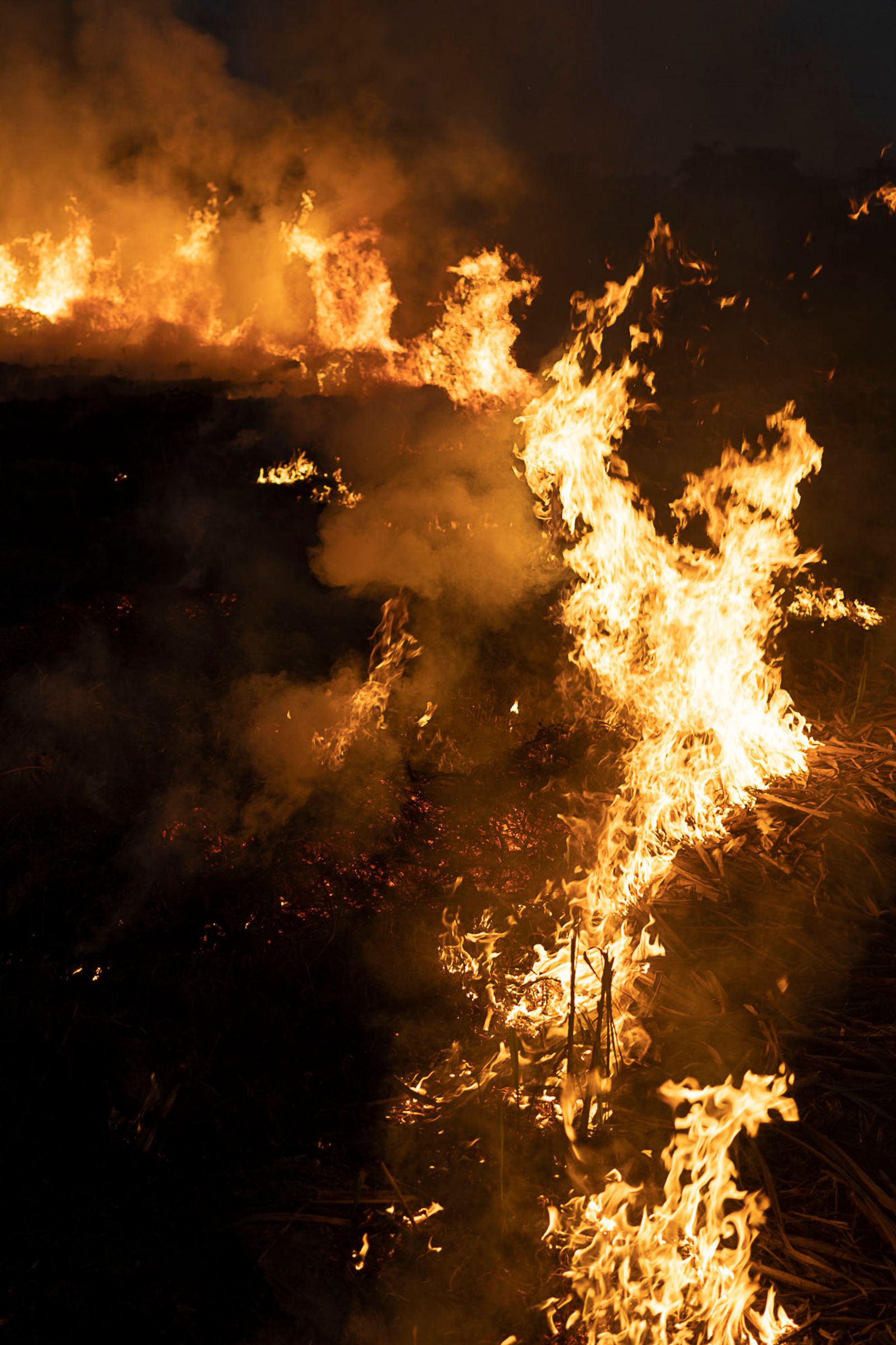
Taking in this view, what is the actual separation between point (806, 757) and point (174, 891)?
3.59 metres

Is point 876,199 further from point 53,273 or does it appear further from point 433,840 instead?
point 433,840

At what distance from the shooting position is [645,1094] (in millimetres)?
3049

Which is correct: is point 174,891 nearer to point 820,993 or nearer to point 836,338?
point 820,993

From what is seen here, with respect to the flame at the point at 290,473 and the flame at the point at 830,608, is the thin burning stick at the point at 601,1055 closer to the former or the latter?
the flame at the point at 830,608

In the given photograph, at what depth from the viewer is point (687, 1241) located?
2.58 meters

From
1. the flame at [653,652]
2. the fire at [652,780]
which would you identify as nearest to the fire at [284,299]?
the flame at [653,652]

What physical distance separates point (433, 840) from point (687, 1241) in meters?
2.54

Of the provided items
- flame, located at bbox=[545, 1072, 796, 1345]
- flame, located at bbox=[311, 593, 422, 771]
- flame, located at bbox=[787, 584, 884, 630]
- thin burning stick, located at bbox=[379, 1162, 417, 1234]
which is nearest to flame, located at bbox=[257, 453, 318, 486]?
flame, located at bbox=[311, 593, 422, 771]

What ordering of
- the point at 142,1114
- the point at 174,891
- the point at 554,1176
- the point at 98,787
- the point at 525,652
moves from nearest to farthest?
the point at 554,1176, the point at 142,1114, the point at 174,891, the point at 98,787, the point at 525,652

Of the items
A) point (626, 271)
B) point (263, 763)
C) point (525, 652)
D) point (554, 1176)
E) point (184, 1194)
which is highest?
point (626, 271)

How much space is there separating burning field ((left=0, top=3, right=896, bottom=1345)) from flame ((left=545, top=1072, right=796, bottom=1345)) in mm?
11

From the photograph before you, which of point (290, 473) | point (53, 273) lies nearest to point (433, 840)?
point (290, 473)

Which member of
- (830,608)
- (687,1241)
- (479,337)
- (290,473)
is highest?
(479,337)

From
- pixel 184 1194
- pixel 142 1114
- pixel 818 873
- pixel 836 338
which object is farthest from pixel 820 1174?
pixel 836 338
